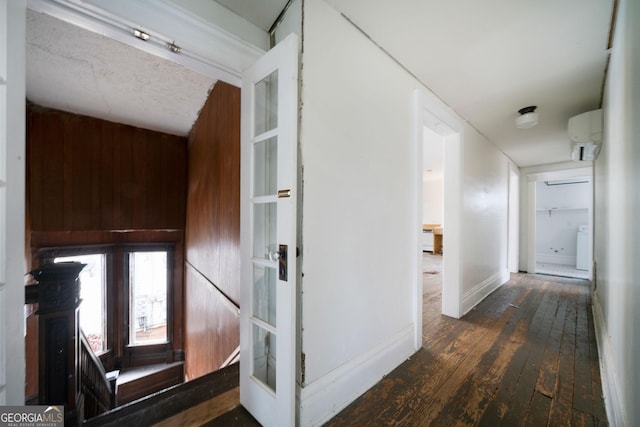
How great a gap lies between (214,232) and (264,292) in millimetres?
2077

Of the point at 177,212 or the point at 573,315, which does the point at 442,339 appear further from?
the point at 177,212

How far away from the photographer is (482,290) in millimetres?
3215

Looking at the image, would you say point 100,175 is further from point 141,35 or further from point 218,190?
point 141,35

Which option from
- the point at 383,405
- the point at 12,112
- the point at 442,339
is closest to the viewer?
the point at 12,112

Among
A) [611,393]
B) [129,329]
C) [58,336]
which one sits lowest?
[129,329]

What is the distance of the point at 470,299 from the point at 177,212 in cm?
496

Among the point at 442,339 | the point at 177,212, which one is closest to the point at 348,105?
the point at 442,339

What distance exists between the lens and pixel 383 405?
1.37 meters

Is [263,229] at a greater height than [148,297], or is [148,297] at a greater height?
[263,229]

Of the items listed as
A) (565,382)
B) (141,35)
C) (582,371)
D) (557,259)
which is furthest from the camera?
(557,259)

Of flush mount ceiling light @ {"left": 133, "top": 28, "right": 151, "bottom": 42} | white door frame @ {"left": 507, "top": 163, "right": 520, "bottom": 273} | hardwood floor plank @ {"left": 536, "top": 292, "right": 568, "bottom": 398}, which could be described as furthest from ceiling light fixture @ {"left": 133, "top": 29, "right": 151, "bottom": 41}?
white door frame @ {"left": 507, "top": 163, "right": 520, "bottom": 273}

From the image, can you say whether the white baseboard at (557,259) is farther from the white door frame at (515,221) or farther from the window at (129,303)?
the window at (129,303)

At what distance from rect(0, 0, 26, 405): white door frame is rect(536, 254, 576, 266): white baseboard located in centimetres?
946

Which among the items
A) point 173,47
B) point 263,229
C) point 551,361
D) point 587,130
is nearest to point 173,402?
point 263,229
